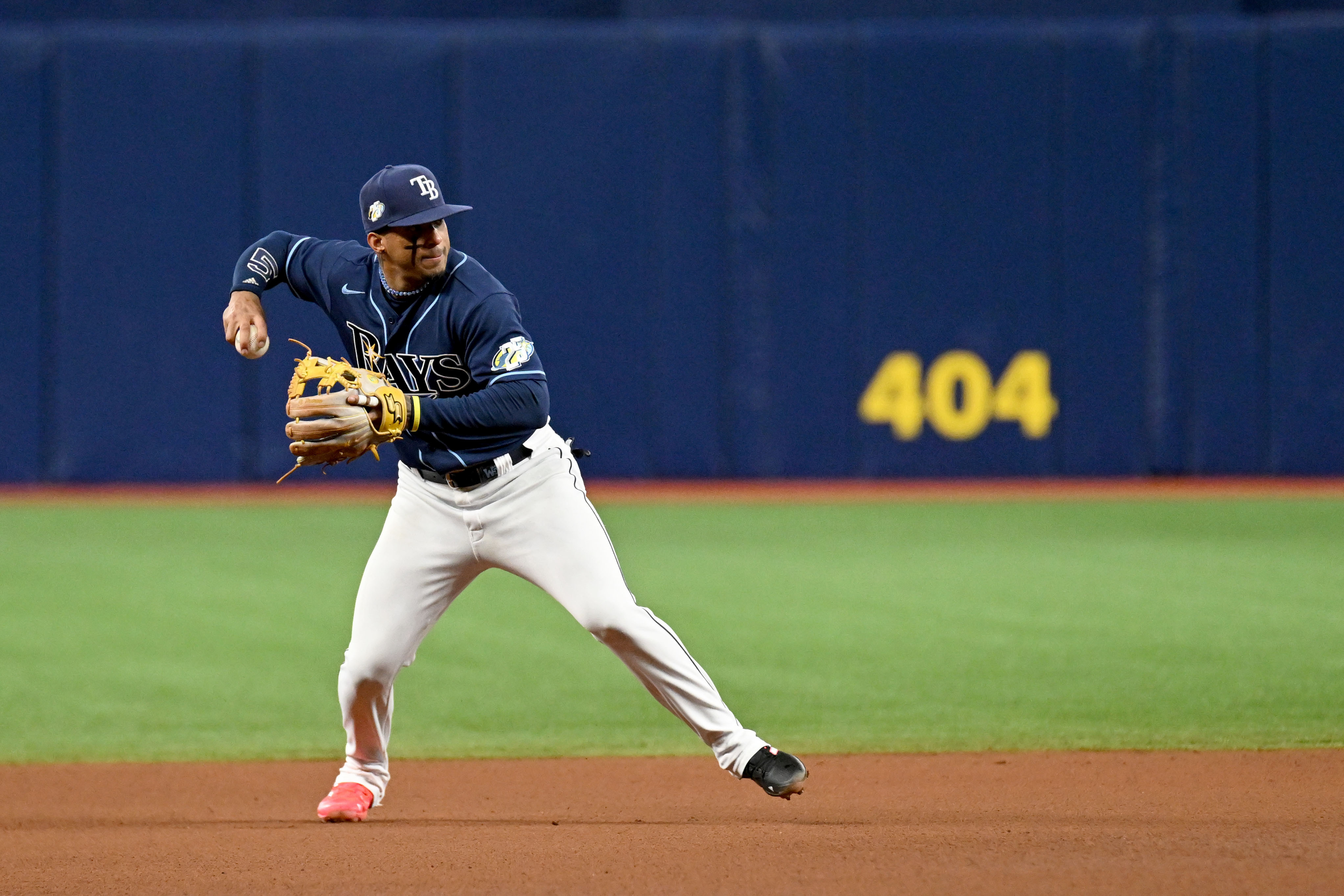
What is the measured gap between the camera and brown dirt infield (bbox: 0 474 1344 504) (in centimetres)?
1359

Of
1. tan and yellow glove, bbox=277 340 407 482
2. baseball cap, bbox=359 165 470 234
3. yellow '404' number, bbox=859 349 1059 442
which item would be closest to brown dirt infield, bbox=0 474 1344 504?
yellow '404' number, bbox=859 349 1059 442

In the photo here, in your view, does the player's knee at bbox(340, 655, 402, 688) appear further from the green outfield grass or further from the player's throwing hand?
the green outfield grass

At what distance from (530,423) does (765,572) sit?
5.36 m

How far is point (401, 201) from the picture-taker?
447cm

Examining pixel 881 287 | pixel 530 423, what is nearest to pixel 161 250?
pixel 881 287

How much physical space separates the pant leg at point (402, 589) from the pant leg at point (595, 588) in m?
0.10

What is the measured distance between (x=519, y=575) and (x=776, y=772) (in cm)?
88

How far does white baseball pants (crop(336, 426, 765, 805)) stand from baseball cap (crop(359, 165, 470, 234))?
69 cm

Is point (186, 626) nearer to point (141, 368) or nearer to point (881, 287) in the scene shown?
point (141, 368)

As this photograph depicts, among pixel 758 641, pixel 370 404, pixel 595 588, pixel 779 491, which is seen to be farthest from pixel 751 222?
pixel 370 404

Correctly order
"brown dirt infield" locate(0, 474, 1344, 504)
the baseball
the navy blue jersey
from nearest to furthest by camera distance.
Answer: the navy blue jersey, the baseball, "brown dirt infield" locate(0, 474, 1344, 504)

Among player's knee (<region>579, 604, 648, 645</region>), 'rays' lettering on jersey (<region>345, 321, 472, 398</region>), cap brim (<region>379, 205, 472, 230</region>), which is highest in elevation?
cap brim (<region>379, 205, 472, 230</region>)

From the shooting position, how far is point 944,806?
4832 millimetres

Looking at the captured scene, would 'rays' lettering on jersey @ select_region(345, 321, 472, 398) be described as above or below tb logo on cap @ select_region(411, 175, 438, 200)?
below
